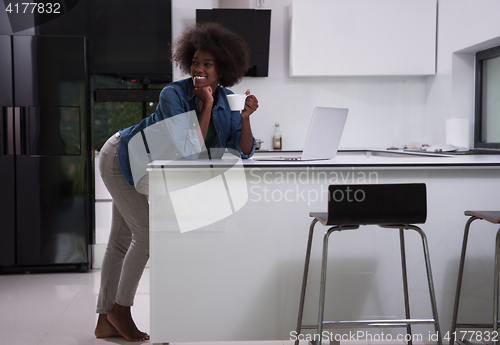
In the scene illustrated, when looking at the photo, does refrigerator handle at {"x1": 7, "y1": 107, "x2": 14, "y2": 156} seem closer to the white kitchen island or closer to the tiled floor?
the tiled floor

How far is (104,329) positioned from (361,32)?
10.0ft

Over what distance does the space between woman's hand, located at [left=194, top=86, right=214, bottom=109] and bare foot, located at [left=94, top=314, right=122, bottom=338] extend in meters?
1.20

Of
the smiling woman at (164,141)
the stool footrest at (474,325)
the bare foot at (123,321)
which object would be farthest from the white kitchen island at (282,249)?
the bare foot at (123,321)

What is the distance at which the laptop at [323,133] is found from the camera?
1.96m

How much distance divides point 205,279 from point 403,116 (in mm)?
3109

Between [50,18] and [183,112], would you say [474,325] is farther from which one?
[50,18]

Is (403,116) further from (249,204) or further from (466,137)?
(249,204)

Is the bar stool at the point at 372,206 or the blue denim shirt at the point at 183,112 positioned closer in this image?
the bar stool at the point at 372,206

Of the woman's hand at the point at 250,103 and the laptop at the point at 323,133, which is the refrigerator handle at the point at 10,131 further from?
the laptop at the point at 323,133

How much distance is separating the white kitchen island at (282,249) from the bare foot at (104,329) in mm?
475

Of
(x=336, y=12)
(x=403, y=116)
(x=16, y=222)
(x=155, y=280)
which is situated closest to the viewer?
(x=155, y=280)

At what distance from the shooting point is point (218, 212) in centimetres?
196

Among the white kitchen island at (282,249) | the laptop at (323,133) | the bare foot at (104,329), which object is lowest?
the bare foot at (104,329)

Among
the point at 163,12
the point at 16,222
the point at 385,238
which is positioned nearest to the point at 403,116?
the point at 163,12
